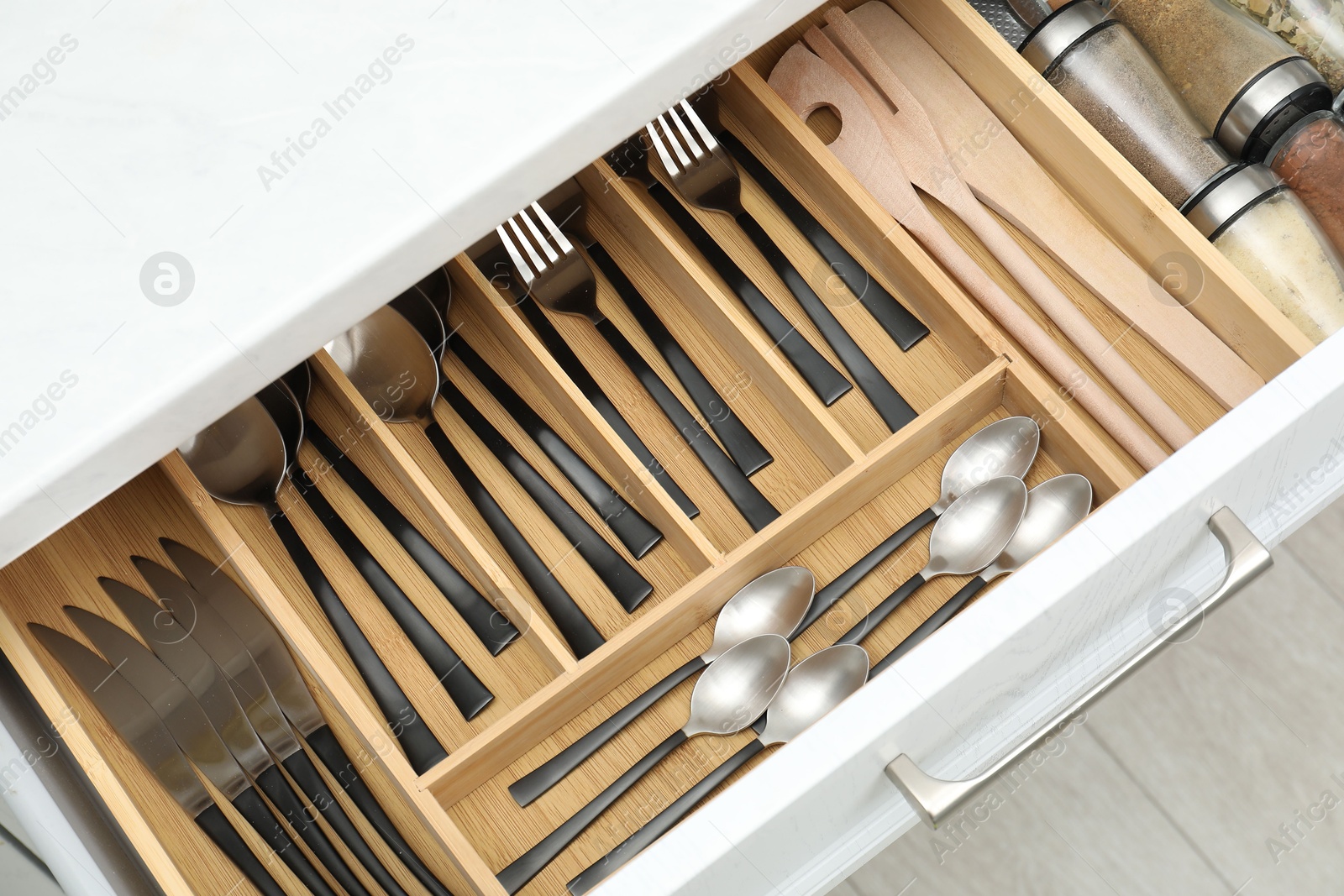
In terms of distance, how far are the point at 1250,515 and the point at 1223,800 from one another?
524mm

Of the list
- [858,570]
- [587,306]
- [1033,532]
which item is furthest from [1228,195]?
[587,306]

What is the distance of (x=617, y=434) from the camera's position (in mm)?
782

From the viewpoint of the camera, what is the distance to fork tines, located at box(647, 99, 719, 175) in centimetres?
83

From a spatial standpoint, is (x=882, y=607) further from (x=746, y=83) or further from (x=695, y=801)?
(x=746, y=83)

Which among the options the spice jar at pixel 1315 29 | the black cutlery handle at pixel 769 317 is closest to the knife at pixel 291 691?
the black cutlery handle at pixel 769 317

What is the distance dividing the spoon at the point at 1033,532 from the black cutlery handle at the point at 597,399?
0.62 ft

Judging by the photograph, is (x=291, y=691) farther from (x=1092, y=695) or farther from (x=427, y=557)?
(x=1092, y=695)

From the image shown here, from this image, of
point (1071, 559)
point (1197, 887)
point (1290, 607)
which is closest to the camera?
point (1071, 559)

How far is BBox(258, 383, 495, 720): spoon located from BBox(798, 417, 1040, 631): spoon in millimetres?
251

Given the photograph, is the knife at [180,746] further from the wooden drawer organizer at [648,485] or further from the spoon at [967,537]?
the spoon at [967,537]

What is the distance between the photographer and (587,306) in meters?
0.86

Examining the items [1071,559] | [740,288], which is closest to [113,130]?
[740,288]

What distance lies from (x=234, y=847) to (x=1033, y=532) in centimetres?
61

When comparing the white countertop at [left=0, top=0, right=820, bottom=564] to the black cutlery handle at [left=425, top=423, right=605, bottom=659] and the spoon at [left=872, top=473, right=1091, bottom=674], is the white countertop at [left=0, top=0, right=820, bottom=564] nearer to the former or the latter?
the black cutlery handle at [left=425, top=423, right=605, bottom=659]
